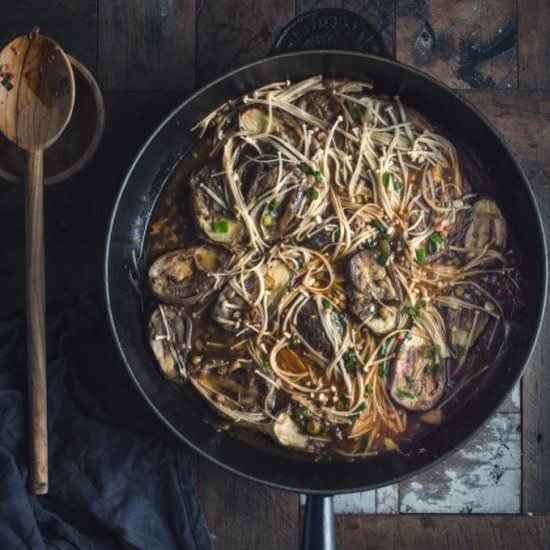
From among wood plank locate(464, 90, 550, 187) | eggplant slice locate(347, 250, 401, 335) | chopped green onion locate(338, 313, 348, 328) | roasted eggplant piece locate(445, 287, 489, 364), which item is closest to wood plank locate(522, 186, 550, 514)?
wood plank locate(464, 90, 550, 187)

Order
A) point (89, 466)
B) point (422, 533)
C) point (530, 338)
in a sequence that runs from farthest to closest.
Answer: point (422, 533) → point (89, 466) → point (530, 338)

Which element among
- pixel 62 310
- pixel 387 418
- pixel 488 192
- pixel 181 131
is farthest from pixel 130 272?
pixel 488 192

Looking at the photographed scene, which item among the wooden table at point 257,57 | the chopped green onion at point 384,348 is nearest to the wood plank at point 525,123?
the wooden table at point 257,57

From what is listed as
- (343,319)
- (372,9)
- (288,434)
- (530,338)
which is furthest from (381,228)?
(372,9)

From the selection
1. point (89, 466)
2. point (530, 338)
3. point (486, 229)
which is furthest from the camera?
point (89, 466)

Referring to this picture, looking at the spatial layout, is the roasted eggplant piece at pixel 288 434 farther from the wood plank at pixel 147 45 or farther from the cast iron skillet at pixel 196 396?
the wood plank at pixel 147 45

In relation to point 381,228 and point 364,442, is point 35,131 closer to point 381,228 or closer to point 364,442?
point 381,228

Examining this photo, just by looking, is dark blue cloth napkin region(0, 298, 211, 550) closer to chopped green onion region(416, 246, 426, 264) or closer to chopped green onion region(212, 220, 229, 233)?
chopped green onion region(212, 220, 229, 233)

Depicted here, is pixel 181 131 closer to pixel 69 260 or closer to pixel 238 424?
pixel 69 260
